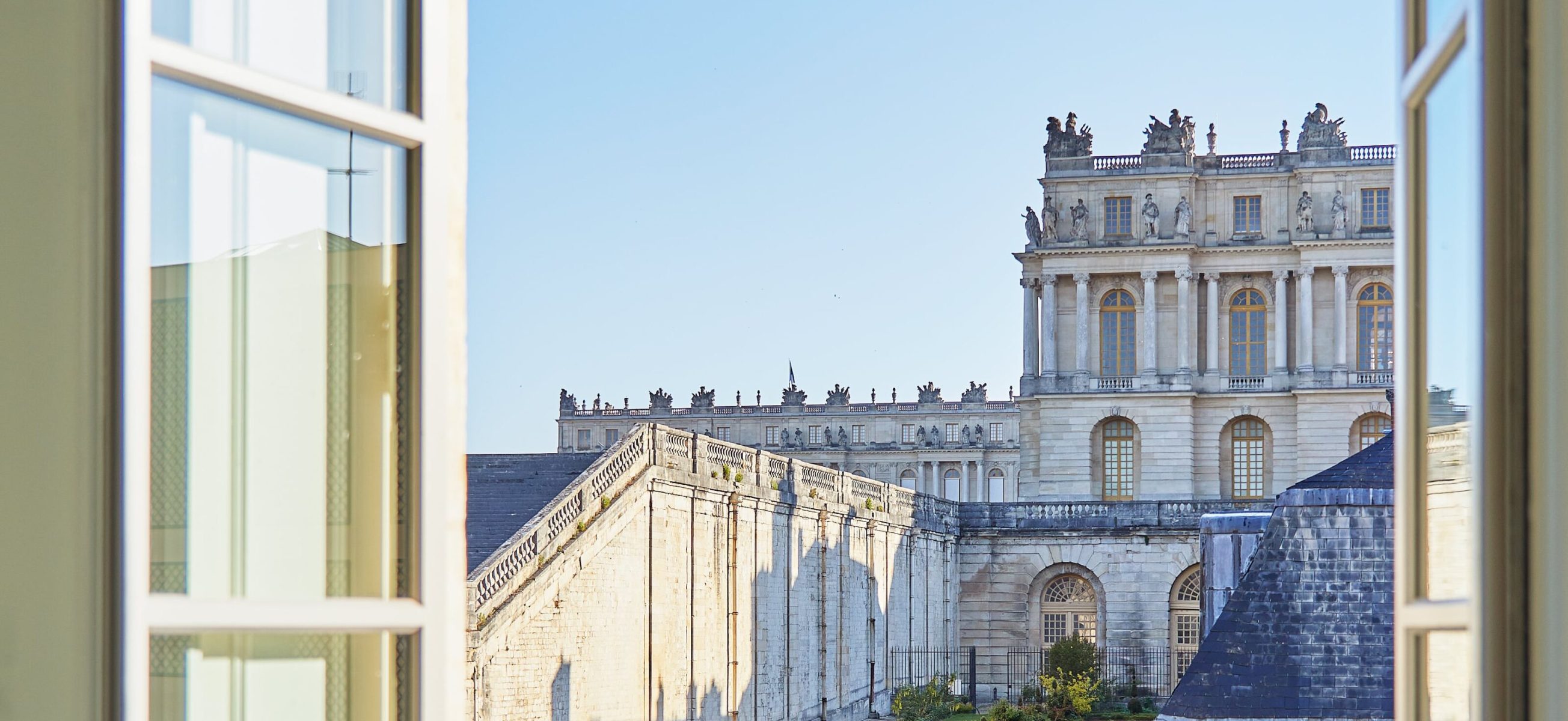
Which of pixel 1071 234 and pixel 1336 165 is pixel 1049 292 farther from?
pixel 1336 165

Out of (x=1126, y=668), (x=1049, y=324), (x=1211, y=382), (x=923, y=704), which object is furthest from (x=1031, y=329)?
(x=923, y=704)

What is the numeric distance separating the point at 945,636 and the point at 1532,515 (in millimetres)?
39622

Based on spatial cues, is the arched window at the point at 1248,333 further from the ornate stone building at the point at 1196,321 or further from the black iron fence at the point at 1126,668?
the black iron fence at the point at 1126,668

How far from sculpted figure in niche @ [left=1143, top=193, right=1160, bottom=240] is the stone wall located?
37.5ft

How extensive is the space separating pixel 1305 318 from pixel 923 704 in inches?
690

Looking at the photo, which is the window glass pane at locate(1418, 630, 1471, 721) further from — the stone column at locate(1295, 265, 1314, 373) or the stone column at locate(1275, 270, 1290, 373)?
the stone column at locate(1275, 270, 1290, 373)

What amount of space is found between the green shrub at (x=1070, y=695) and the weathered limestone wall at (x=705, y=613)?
344 cm

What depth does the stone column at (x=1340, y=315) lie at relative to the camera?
4391 cm

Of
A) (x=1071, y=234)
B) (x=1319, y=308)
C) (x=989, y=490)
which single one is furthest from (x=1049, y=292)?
(x=989, y=490)

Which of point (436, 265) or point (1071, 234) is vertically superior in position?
point (1071, 234)

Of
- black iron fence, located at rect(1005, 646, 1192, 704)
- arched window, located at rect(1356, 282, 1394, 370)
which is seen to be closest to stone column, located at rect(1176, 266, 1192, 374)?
arched window, located at rect(1356, 282, 1394, 370)

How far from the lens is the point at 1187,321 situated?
4462cm

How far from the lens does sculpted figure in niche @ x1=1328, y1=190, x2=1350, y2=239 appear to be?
144 feet

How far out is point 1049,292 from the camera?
45125mm
